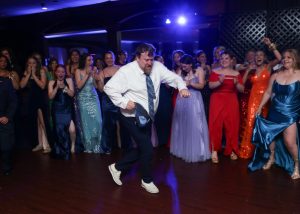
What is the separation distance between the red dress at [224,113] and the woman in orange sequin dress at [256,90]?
0.13 metres

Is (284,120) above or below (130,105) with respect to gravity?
below

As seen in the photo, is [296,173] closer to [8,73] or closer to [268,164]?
[268,164]

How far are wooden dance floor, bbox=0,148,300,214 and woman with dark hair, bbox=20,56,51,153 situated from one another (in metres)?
0.85

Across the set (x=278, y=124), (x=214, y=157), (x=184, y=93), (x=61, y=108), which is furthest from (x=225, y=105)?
(x=61, y=108)

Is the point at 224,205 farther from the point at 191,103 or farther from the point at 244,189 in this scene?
the point at 191,103

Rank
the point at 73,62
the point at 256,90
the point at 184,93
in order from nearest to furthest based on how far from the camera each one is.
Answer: the point at 184,93 < the point at 256,90 < the point at 73,62

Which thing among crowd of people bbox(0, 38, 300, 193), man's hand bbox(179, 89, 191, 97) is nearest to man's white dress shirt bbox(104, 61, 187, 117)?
crowd of people bbox(0, 38, 300, 193)

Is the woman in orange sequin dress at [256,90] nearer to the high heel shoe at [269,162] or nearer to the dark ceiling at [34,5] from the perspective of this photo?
A: the high heel shoe at [269,162]

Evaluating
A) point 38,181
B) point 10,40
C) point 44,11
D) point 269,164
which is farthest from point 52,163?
point 10,40

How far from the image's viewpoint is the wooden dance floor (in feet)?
10.1

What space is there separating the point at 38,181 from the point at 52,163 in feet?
2.40

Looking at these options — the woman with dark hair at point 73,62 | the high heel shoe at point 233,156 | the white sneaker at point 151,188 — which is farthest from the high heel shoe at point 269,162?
the woman with dark hair at point 73,62

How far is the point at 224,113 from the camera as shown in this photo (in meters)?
4.49

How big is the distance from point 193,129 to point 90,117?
1.65m
